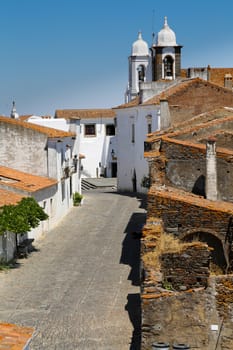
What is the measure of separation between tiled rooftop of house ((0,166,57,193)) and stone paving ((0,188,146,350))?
2.27 meters

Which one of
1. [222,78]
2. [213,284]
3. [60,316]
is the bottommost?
[60,316]

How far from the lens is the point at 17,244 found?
26203 mm

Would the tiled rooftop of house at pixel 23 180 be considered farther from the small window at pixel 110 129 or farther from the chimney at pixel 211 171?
the small window at pixel 110 129

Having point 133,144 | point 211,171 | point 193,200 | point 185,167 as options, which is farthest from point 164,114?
point 193,200

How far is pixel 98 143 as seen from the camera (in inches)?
2564

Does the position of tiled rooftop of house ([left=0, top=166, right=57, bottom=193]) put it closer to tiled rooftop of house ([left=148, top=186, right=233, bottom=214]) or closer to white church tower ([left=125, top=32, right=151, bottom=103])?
tiled rooftop of house ([left=148, top=186, right=233, bottom=214])

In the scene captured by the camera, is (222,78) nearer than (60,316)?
No

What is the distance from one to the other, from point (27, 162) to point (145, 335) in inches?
829

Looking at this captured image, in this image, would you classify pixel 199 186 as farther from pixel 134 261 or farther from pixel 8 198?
pixel 8 198

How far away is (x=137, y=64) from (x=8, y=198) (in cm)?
3644

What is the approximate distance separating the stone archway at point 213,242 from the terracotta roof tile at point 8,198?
298 inches

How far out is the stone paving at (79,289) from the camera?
1652cm

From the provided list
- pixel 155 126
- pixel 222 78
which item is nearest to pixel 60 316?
pixel 155 126

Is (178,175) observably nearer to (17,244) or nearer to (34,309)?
(17,244)
